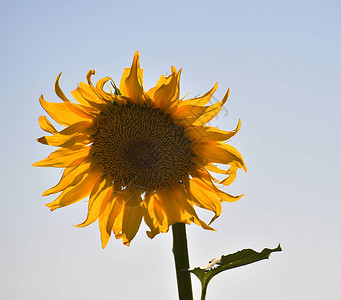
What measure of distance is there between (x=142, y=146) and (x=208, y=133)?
1.66ft


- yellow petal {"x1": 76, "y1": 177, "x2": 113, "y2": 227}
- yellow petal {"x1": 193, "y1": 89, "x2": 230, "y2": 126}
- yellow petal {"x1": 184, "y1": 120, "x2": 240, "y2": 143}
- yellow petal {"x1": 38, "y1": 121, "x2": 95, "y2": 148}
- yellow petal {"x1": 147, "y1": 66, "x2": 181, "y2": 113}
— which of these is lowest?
yellow petal {"x1": 76, "y1": 177, "x2": 113, "y2": 227}

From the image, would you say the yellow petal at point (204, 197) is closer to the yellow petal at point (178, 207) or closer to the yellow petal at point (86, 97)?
the yellow petal at point (178, 207)

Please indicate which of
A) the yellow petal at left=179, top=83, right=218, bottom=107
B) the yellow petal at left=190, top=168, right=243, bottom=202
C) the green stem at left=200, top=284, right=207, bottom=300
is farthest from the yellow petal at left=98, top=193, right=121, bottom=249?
the yellow petal at left=179, top=83, right=218, bottom=107

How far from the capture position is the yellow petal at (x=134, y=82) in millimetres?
2744

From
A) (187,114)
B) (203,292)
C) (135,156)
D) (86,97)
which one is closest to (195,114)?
(187,114)

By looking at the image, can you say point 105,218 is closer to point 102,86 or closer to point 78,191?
point 78,191

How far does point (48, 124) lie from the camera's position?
291cm

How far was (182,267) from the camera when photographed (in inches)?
89.5

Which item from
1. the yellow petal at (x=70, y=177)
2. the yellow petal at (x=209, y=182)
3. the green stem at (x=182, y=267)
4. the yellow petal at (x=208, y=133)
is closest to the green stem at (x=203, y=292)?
the green stem at (x=182, y=267)

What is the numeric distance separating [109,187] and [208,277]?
3.80 ft

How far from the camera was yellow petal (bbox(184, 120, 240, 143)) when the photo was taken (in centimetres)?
282

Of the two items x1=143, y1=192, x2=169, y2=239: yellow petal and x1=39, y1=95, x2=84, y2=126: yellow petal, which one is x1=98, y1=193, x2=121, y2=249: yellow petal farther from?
x1=39, y1=95, x2=84, y2=126: yellow petal

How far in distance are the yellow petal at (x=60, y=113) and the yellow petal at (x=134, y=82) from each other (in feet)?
1.35

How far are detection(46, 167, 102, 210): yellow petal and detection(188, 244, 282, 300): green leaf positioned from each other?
1.20m
